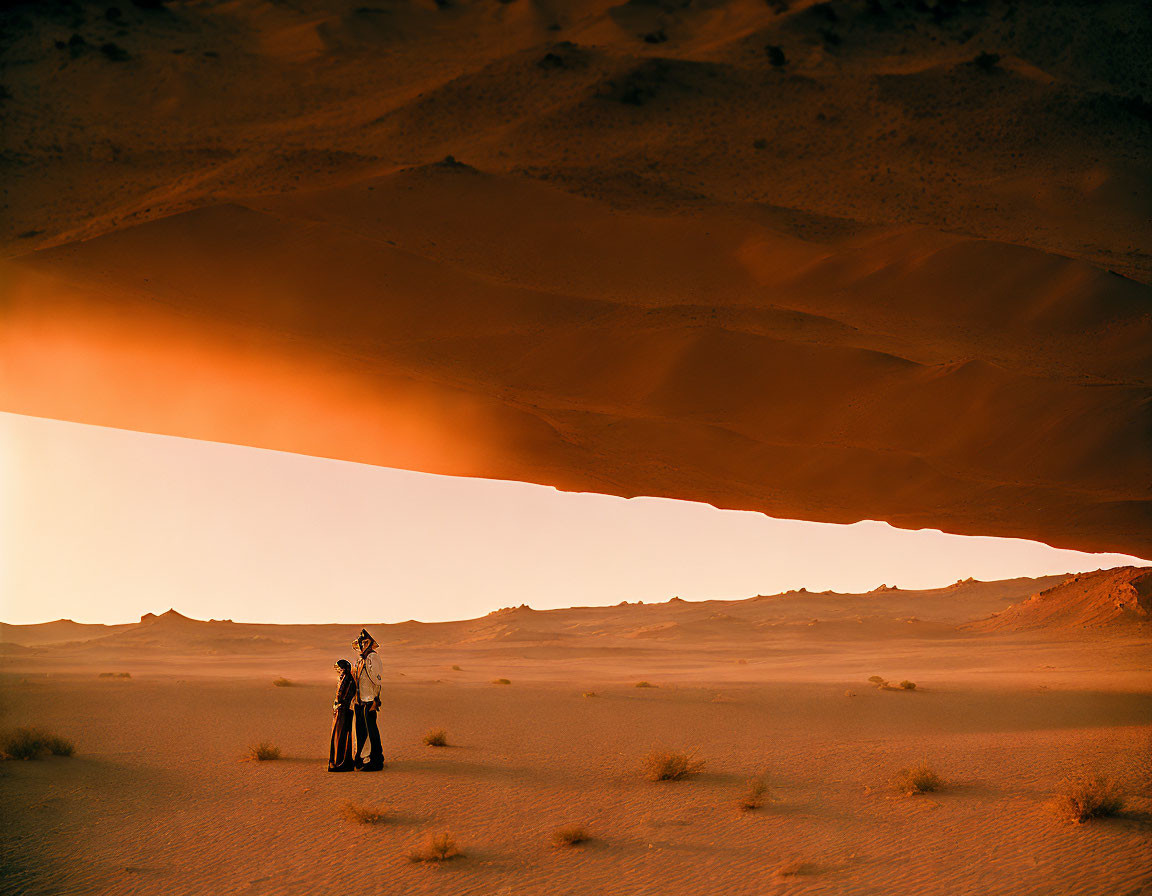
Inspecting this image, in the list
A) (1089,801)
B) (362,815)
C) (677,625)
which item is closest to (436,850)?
(362,815)

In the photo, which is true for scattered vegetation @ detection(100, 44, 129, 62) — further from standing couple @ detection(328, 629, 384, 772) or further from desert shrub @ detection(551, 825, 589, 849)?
standing couple @ detection(328, 629, 384, 772)

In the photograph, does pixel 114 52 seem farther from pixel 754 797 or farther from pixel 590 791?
pixel 590 791

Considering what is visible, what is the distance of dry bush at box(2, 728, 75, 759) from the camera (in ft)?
31.6

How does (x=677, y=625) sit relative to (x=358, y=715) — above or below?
below

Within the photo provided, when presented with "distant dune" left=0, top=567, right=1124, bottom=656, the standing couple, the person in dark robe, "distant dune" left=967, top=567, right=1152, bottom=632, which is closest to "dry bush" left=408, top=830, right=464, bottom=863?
the standing couple

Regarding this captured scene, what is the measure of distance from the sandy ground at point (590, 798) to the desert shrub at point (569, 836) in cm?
17

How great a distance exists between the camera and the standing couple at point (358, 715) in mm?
10008

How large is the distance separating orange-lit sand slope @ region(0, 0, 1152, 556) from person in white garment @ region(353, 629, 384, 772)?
2536 millimetres

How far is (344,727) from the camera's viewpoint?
10172 mm

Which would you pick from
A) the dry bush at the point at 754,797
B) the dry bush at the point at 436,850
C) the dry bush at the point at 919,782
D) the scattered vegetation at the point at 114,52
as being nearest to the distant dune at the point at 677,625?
the dry bush at the point at 919,782

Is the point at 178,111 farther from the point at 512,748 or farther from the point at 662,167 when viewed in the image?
the point at 512,748

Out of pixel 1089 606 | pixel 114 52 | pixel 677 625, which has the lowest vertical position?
pixel 677 625

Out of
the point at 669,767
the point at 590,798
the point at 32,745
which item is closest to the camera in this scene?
the point at 590,798

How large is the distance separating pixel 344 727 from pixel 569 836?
445cm
